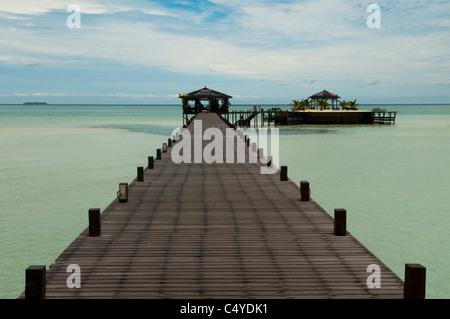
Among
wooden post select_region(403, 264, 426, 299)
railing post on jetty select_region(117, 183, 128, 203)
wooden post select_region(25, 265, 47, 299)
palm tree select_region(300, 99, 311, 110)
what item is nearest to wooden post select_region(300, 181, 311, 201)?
railing post on jetty select_region(117, 183, 128, 203)

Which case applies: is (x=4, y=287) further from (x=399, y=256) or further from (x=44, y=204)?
(x=399, y=256)

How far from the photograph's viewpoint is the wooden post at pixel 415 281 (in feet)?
16.7

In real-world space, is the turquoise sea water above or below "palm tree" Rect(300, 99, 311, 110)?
below

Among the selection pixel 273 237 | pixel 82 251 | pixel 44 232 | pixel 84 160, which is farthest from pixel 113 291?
pixel 84 160

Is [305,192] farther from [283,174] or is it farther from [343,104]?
[343,104]

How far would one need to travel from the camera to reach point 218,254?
22.5 ft

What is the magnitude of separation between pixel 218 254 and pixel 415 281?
9.59ft

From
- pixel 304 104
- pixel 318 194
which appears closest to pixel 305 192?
pixel 318 194

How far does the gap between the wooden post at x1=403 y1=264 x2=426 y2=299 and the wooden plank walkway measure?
0.35m

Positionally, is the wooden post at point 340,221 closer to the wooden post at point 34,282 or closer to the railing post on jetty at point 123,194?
the wooden post at point 34,282

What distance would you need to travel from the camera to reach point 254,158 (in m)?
19.0

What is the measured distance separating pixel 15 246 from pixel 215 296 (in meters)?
8.47

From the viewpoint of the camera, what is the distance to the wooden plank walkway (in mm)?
5578

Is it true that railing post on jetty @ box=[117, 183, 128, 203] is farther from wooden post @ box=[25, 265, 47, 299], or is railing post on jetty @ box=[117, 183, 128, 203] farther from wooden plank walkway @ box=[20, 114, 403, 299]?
wooden post @ box=[25, 265, 47, 299]
